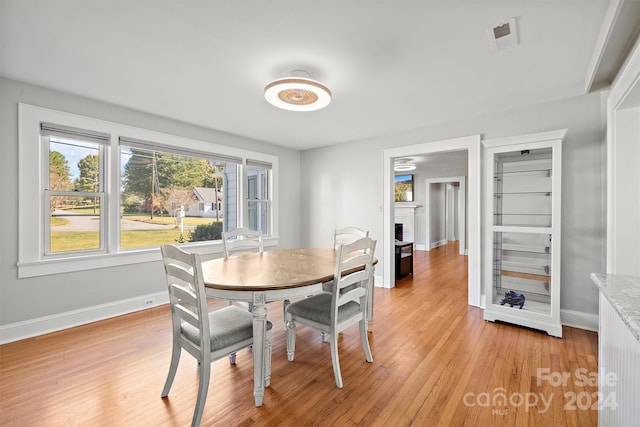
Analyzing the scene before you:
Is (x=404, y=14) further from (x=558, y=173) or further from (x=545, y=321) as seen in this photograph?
(x=545, y=321)

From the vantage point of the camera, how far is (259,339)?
5.40 ft

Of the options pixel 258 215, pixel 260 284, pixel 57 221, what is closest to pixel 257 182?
pixel 258 215

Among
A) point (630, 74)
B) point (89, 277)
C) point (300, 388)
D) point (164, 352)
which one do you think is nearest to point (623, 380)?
point (300, 388)

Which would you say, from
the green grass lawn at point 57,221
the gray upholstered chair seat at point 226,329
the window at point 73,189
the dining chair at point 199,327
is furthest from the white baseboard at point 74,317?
the gray upholstered chair seat at point 226,329

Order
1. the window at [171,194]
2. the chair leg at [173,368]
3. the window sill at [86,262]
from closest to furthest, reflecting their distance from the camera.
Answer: the chair leg at [173,368]
the window sill at [86,262]
the window at [171,194]

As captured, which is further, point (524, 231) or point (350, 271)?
point (524, 231)

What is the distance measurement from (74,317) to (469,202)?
456 cm

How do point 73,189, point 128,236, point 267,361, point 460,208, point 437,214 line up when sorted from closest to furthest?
point 267,361, point 73,189, point 128,236, point 460,208, point 437,214

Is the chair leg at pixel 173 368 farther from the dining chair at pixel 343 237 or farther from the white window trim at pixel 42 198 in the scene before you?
the white window trim at pixel 42 198

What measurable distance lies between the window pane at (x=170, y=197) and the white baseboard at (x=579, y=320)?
4404mm

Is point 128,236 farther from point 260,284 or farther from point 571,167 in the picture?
point 571,167

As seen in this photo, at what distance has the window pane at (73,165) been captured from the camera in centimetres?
278

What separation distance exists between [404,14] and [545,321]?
2.95m

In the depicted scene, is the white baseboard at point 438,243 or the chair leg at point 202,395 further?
the white baseboard at point 438,243
